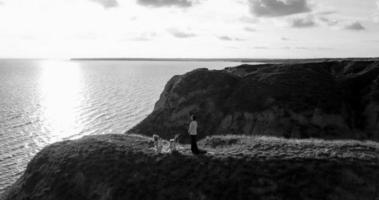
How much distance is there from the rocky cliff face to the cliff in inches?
865

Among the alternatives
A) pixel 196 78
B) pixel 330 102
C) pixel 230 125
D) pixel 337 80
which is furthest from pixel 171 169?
pixel 337 80

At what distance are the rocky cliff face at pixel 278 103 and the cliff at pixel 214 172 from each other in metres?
22.0

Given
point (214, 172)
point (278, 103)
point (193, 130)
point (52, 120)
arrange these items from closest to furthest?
point (214, 172)
point (193, 130)
point (278, 103)
point (52, 120)

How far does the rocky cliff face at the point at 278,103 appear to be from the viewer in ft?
163

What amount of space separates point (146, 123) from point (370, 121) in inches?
1366

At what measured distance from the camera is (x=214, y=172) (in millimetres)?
23266

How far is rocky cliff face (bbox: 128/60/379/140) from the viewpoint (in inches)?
1956

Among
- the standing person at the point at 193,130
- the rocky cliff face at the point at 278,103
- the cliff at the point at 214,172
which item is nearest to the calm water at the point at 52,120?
the rocky cliff face at the point at 278,103

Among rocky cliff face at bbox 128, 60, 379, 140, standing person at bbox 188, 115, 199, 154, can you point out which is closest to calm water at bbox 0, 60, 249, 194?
rocky cliff face at bbox 128, 60, 379, 140

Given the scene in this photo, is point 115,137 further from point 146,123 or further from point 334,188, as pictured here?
point 146,123

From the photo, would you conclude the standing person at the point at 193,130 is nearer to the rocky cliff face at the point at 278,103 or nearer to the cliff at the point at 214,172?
the cliff at the point at 214,172

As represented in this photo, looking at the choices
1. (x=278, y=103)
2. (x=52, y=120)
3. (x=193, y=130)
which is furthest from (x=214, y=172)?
(x=52, y=120)

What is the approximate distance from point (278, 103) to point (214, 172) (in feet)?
106

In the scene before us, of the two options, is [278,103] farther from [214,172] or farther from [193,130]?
[214,172]
